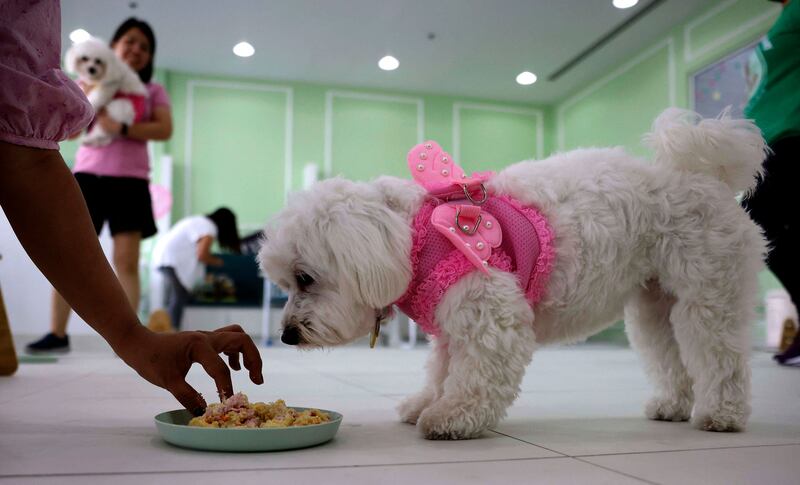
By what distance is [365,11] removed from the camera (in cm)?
694

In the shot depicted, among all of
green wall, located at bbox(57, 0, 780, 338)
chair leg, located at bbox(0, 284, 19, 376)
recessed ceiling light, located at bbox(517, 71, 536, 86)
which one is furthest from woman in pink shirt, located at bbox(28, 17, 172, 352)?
recessed ceiling light, located at bbox(517, 71, 536, 86)

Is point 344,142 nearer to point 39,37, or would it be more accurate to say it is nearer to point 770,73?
point 770,73

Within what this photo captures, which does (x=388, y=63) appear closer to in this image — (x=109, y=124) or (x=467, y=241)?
(x=109, y=124)

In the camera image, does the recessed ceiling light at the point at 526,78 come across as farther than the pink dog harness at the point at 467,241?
Yes

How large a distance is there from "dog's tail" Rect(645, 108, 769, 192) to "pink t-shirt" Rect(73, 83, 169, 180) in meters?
2.94

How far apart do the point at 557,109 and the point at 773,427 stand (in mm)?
8890

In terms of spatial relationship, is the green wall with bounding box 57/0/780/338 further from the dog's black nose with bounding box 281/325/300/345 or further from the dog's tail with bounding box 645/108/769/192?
the dog's black nose with bounding box 281/325/300/345

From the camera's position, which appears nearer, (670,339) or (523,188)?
(523,188)

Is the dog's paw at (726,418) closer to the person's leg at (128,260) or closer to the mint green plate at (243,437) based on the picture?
the mint green plate at (243,437)

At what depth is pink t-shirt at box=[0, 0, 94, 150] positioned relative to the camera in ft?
3.87

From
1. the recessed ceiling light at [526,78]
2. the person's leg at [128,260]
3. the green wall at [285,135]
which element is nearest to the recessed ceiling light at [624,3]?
the recessed ceiling light at [526,78]

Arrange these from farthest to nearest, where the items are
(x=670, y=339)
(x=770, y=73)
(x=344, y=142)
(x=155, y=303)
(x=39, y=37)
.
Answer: (x=344, y=142)
(x=155, y=303)
(x=770, y=73)
(x=670, y=339)
(x=39, y=37)

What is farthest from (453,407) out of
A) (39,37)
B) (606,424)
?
(39,37)

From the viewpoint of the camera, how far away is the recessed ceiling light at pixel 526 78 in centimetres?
877
